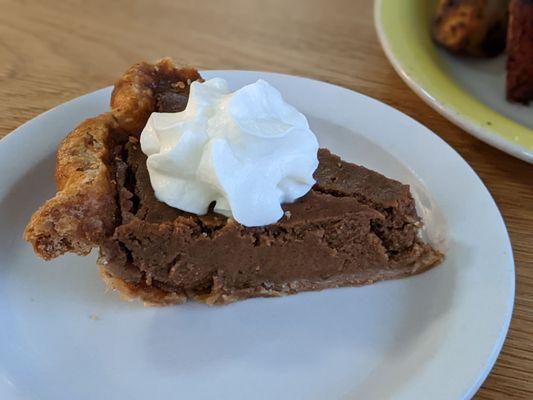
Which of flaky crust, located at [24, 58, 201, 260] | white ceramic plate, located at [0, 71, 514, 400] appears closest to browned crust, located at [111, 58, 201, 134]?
flaky crust, located at [24, 58, 201, 260]

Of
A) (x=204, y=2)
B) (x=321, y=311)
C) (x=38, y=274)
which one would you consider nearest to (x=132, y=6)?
(x=204, y=2)

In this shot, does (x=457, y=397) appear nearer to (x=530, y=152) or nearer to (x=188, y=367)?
(x=188, y=367)

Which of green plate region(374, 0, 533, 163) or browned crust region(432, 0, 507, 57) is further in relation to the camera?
browned crust region(432, 0, 507, 57)

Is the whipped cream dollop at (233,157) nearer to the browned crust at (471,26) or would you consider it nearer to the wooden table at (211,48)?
the wooden table at (211,48)

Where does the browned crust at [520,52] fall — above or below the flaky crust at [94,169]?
above

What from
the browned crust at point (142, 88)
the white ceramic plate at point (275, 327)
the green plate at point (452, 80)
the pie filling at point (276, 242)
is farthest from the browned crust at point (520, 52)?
the browned crust at point (142, 88)

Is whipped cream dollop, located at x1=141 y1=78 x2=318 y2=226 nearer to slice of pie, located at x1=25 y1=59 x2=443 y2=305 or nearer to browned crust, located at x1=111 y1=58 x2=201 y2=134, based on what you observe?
slice of pie, located at x1=25 y1=59 x2=443 y2=305

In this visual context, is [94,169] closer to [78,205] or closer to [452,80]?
[78,205]
